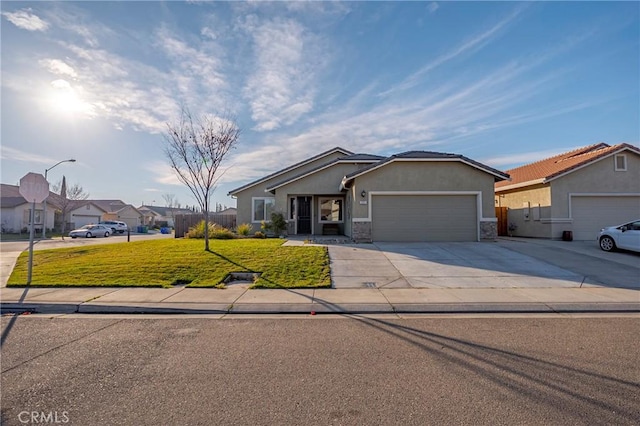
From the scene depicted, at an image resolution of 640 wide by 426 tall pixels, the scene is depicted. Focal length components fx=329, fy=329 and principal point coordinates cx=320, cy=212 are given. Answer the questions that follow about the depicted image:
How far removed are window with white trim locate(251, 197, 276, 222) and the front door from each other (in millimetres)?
2304

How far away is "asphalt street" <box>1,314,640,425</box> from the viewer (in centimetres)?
310

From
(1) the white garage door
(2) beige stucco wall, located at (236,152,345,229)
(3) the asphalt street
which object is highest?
(2) beige stucco wall, located at (236,152,345,229)

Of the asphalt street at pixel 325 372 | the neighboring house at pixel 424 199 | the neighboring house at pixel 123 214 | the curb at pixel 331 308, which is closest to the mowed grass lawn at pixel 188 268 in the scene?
the curb at pixel 331 308

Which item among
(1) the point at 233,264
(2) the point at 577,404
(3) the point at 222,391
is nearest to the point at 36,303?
(1) the point at 233,264

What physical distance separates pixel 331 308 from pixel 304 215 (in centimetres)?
1475

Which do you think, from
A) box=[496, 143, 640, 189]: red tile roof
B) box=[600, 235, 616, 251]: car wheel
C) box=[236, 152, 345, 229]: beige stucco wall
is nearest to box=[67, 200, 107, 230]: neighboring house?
box=[236, 152, 345, 229]: beige stucco wall

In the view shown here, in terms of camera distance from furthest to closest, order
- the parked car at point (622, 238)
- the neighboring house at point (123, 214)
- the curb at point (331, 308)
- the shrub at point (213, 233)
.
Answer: the neighboring house at point (123, 214) < the shrub at point (213, 233) < the parked car at point (622, 238) < the curb at point (331, 308)

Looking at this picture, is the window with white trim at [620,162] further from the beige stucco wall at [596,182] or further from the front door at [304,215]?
the front door at [304,215]

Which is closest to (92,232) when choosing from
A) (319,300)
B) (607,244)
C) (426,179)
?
(426,179)

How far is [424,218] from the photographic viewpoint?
15.1 meters

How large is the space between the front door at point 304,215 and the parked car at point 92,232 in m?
25.2

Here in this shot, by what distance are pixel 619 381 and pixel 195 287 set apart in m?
8.12

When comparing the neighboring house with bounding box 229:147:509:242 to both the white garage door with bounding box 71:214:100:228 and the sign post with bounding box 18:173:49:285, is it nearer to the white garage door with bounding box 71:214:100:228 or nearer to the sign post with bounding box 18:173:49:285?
the sign post with bounding box 18:173:49:285

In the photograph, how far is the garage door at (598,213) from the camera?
16.3 m
